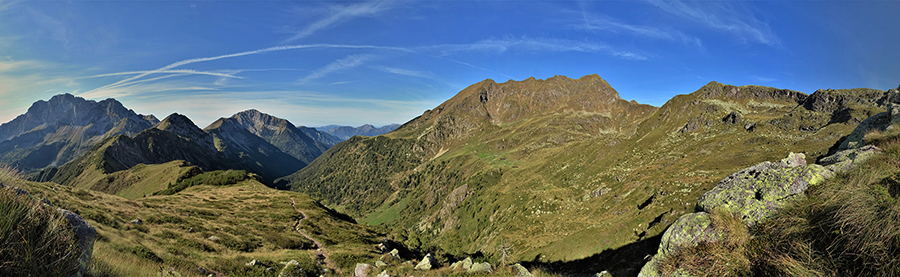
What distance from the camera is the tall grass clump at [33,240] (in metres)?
5.61

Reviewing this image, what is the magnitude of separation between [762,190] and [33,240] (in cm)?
2152

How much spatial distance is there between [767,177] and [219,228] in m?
53.8

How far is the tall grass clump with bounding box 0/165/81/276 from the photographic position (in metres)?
5.61

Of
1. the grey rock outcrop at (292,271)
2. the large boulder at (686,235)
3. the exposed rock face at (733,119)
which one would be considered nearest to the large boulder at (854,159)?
the large boulder at (686,235)

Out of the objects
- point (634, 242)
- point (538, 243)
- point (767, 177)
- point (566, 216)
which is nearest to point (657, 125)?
point (566, 216)

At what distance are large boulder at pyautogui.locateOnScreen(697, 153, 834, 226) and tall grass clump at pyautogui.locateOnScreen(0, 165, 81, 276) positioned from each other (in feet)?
64.0

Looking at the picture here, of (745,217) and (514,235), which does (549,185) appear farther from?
(745,217)

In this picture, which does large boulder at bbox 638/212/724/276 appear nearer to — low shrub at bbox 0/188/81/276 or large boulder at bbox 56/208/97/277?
low shrub at bbox 0/188/81/276

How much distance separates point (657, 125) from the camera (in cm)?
19850

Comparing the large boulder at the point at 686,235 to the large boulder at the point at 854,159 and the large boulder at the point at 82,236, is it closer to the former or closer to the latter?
the large boulder at the point at 854,159

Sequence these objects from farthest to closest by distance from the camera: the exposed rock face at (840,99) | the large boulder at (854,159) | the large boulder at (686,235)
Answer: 1. the exposed rock face at (840,99)
2. the large boulder at (686,235)
3. the large boulder at (854,159)

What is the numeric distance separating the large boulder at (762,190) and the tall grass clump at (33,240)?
64.0ft

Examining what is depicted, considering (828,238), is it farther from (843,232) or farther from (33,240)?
(33,240)

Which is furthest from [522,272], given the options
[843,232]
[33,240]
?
[33,240]
